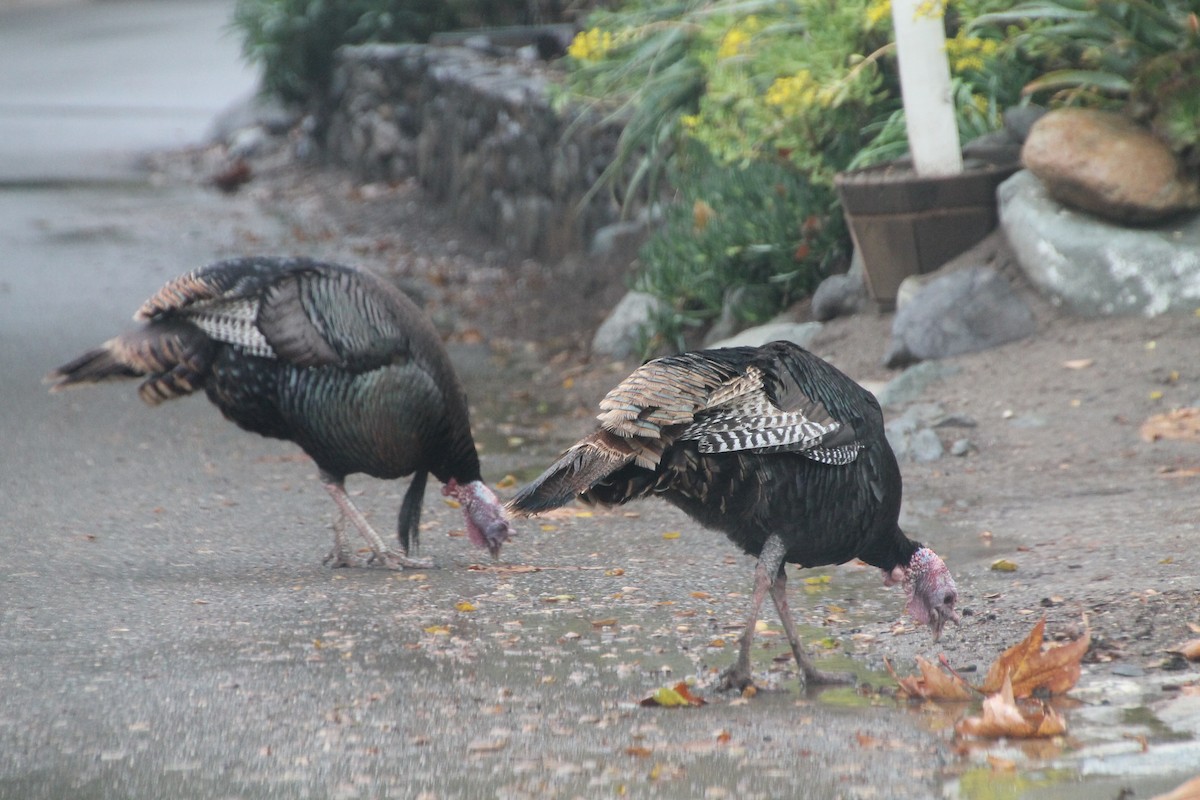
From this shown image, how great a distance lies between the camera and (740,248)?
8.63m

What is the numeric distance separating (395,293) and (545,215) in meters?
6.30

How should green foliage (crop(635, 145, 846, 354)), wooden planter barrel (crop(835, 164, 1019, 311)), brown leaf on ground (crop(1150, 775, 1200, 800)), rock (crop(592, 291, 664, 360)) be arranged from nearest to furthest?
1. brown leaf on ground (crop(1150, 775, 1200, 800))
2. wooden planter barrel (crop(835, 164, 1019, 311))
3. green foliage (crop(635, 145, 846, 354))
4. rock (crop(592, 291, 664, 360))

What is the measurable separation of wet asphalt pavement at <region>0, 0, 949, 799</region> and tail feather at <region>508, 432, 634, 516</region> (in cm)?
52

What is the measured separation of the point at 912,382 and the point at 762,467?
322cm

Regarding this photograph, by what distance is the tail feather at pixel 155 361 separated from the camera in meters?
5.70

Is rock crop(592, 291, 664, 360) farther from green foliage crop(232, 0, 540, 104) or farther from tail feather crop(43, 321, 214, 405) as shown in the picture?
green foliage crop(232, 0, 540, 104)

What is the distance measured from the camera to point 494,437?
794 cm

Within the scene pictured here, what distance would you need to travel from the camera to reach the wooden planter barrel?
7527mm

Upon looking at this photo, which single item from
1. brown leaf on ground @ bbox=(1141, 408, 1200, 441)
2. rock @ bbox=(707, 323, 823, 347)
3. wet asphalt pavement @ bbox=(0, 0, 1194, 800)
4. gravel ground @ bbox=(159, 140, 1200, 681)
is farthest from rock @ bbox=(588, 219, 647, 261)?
brown leaf on ground @ bbox=(1141, 408, 1200, 441)

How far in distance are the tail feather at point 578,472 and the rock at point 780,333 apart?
4116mm

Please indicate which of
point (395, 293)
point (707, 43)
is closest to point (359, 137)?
point (707, 43)

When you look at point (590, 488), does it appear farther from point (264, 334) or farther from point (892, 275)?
point (892, 275)

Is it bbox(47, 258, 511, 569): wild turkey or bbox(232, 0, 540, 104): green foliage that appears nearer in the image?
bbox(47, 258, 511, 569): wild turkey

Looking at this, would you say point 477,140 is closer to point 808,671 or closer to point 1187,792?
point 808,671
